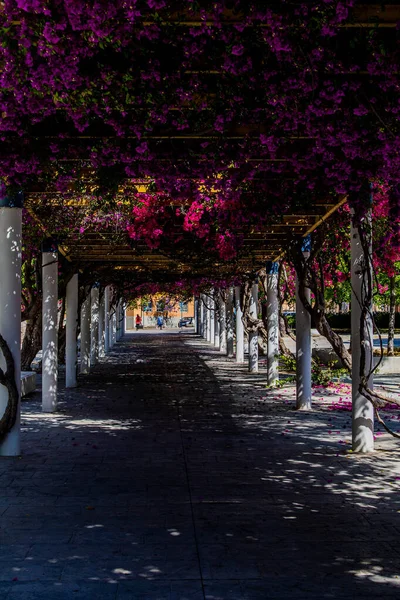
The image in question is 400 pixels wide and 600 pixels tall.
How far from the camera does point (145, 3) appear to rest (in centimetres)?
505

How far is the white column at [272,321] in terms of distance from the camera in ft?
56.2

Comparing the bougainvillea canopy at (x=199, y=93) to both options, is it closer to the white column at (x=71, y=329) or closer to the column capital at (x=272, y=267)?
the white column at (x=71, y=329)

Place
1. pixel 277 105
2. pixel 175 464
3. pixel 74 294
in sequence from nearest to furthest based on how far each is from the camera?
pixel 277 105
pixel 175 464
pixel 74 294

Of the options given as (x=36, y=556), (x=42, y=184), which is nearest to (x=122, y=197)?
(x=42, y=184)

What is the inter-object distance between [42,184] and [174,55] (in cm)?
389

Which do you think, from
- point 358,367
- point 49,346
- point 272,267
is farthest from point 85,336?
point 358,367

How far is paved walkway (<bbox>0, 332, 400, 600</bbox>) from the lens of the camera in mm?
4742

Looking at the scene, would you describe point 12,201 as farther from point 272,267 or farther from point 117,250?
point 272,267

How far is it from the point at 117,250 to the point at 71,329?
1.91 meters

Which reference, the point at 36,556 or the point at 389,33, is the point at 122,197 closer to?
the point at 389,33

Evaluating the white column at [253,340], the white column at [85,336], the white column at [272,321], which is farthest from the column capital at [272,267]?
the white column at [85,336]

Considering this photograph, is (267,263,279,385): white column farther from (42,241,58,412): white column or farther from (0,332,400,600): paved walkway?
(42,241,58,412): white column

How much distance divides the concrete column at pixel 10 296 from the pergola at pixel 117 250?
1 centimetres

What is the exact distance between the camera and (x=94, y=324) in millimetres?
24453
